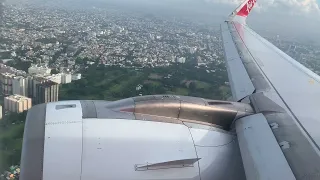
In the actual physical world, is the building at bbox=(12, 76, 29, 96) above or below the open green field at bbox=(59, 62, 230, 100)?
above

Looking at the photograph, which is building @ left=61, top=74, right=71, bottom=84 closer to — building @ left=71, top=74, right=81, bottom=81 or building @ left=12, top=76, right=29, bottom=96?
building @ left=71, top=74, right=81, bottom=81

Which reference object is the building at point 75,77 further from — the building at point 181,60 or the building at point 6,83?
the building at point 181,60

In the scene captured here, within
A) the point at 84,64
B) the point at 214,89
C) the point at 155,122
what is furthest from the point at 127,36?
the point at 155,122

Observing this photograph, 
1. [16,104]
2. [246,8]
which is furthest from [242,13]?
[16,104]

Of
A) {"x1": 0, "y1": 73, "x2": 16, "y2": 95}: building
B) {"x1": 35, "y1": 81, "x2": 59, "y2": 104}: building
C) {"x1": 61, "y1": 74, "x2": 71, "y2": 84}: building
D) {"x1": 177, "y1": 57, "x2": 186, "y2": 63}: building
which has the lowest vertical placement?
{"x1": 177, "y1": 57, "x2": 186, "y2": 63}: building

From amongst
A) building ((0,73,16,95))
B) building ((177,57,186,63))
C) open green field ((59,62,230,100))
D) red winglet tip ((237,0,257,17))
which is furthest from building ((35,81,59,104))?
building ((177,57,186,63))

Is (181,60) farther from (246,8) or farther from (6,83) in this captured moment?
(6,83)
